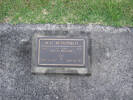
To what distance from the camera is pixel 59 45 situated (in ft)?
11.8

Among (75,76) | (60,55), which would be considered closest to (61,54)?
(60,55)

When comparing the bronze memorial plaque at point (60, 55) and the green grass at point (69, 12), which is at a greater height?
the green grass at point (69, 12)

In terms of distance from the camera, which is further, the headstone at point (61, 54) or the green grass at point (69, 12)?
the green grass at point (69, 12)

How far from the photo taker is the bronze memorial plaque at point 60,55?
3.54 meters

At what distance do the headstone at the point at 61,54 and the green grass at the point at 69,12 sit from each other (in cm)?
37

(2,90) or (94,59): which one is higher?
(94,59)

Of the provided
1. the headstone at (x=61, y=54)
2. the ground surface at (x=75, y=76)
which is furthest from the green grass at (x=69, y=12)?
the headstone at (x=61, y=54)

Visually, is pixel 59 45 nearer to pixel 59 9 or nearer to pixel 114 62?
pixel 59 9

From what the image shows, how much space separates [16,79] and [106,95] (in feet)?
5.15

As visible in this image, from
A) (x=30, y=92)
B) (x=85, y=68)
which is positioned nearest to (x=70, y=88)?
(x=85, y=68)

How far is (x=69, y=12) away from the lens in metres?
3.85

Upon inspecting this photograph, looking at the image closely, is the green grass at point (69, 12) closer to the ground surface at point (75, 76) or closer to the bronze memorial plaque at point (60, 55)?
the ground surface at point (75, 76)

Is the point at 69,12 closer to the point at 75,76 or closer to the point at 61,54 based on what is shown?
the point at 61,54

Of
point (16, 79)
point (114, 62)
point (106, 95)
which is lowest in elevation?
point (106, 95)
